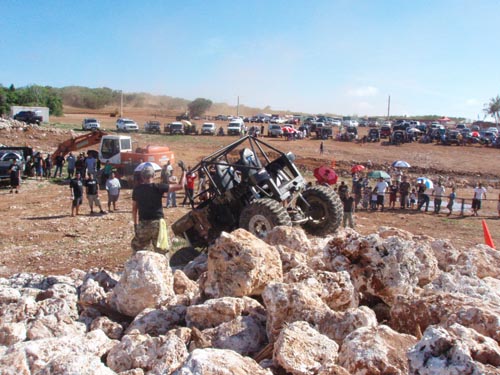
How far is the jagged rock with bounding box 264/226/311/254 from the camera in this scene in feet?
20.3

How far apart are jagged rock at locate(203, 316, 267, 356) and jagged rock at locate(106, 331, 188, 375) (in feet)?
1.08

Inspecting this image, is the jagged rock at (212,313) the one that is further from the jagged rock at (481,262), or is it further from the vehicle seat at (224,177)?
the vehicle seat at (224,177)

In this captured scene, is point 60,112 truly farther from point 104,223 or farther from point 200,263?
point 200,263

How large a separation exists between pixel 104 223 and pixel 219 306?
973 cm

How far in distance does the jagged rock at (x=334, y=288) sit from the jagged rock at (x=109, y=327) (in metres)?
1.61

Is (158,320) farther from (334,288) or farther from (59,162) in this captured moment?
(59,162)

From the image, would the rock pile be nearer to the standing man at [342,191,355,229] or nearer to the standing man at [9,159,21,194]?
the standing man at [342,191,355,229]

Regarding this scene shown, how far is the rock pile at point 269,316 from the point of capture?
3078mm

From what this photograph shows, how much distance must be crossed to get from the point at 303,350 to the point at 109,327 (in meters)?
1.82

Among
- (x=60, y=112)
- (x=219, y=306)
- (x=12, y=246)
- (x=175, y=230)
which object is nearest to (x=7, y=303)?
(x=219, y=306)

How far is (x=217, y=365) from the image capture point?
9.72 ft

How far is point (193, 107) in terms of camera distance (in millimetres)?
83688

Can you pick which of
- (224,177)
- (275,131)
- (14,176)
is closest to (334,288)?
(224,177)

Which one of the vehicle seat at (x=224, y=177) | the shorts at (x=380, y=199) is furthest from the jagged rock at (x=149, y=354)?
the shorts at (x=380, y=199)
